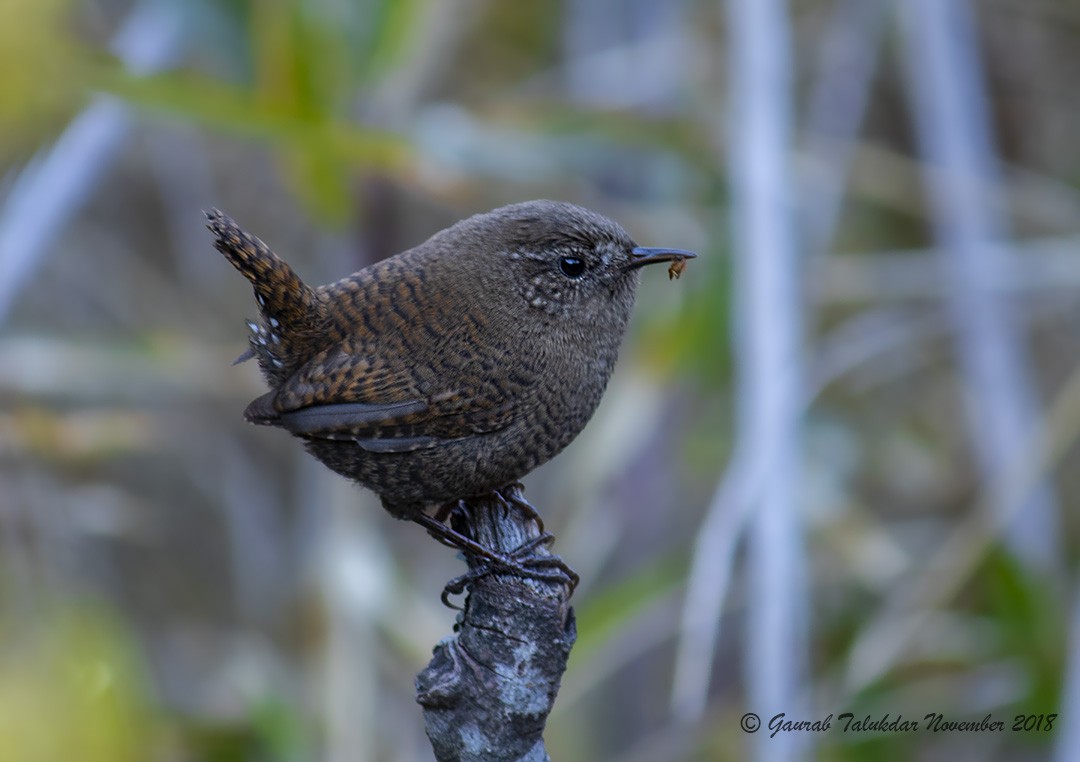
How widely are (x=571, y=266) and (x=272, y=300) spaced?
2.08 feet

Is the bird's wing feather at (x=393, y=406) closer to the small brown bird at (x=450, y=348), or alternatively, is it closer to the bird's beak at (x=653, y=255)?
the small brown bird at (x=450, y=348)

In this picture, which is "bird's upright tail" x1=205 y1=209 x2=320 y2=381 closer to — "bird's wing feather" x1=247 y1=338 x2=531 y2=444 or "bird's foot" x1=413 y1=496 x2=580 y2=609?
"bird's wing feather" x1=247 y1=338 x2=531 y2=444

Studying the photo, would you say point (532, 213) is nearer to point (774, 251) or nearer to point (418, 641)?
point (774, 251)

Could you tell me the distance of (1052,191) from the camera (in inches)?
177

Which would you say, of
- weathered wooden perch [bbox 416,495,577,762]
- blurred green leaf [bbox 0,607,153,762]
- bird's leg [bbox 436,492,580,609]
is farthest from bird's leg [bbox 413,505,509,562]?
blurred green leaf [bbox 0,607,153,762]

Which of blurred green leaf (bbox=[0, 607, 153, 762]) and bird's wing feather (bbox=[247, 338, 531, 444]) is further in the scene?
bird's wing feather (bbox=[247, 338, 531, 444])

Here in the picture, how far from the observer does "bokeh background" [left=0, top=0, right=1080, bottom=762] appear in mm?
3385

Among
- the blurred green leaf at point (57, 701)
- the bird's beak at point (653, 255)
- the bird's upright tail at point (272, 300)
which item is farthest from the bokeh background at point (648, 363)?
the blurred green leaf at point (57, 701)

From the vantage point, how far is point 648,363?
385cm

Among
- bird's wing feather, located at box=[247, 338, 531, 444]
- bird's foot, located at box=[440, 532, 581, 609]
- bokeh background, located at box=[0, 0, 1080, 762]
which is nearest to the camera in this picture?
bird's foot, located at box=[440, 532, 581, 609]

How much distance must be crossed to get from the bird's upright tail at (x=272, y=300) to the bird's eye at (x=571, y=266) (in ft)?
1.72

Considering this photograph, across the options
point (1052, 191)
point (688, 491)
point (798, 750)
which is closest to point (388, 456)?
point (798, 750)

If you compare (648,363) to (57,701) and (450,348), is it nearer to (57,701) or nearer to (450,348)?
(450,348)

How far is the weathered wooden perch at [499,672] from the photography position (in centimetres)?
164
